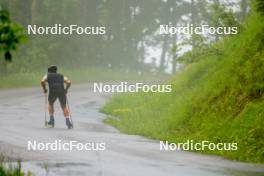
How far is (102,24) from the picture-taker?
2505 inches

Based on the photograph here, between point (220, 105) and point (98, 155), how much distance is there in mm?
5227

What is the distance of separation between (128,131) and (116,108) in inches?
282

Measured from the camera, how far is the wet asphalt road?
10812mm

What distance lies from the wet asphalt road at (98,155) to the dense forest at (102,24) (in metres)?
21.7

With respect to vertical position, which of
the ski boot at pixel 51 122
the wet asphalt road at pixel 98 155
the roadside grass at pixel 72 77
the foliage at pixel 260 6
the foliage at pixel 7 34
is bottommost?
the wet asphalt road at pixel 98 155

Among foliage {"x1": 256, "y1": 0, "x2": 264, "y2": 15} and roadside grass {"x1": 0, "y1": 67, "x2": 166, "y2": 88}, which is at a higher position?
foliage {"x1": 256, "y1": 0, "x2": 264, "y2": 15}

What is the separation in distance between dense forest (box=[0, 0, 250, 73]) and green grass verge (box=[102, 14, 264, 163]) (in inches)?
674

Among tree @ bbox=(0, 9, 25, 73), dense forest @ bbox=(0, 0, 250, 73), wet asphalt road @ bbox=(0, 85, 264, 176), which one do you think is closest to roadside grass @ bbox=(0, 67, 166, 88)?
dense forest @ bbox=(0, 0, 250, 73)

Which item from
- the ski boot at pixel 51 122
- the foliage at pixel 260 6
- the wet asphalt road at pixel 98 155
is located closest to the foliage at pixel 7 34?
the wet asphalt road at pixel 98 155

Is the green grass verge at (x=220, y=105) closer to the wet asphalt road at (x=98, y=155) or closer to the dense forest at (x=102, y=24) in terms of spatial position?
the wet asphalt road at (x=98, y=155)

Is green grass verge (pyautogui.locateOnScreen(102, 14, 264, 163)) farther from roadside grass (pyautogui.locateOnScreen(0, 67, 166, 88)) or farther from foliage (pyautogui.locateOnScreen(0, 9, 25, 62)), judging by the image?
roadside grass (pyautogui.locateOnScreen(0, 67, 166, 88))

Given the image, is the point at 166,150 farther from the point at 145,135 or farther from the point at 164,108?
the point at 164,108

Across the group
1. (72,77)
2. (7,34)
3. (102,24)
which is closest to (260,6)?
(7,34)

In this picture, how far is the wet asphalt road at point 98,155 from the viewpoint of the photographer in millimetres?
10812
